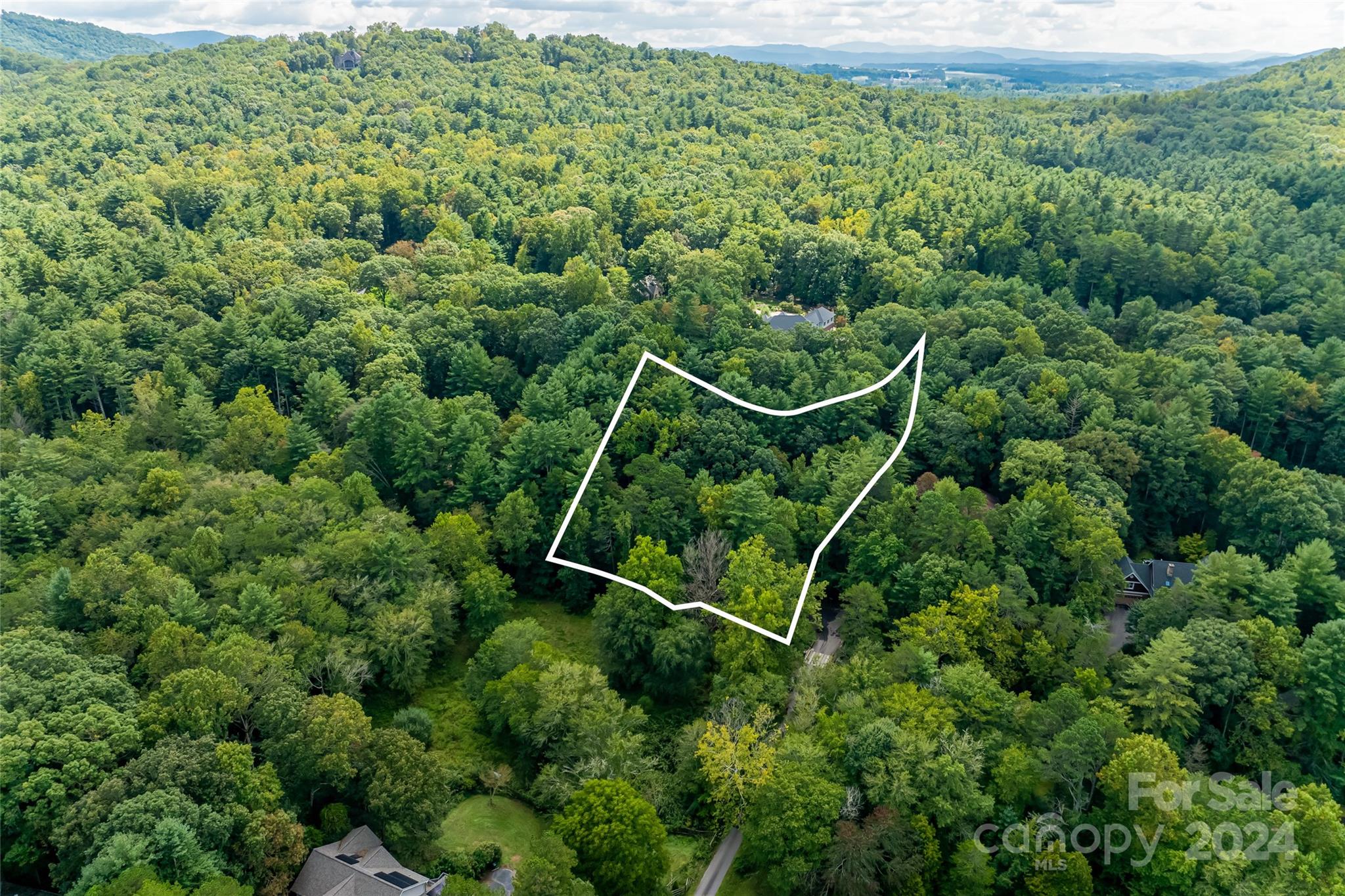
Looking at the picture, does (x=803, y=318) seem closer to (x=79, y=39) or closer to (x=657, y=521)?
(x=657, y=521)

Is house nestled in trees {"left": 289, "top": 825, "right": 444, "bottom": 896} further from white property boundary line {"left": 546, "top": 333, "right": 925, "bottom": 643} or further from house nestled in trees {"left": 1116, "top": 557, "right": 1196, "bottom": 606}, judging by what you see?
house nestled in trees {"left": 1116, "top": 557, "right": 1196, "bottom": 606}

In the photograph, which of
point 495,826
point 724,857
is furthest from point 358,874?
point 724,857

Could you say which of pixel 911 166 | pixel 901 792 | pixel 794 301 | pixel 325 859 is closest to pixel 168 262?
pixel 794 301

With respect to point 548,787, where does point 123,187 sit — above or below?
above

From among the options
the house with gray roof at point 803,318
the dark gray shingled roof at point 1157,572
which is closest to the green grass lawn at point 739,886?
the dark gray shingled roof at point 1157,572

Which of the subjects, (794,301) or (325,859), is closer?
(325,859)

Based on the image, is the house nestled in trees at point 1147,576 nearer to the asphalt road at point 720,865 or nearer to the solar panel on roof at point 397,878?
the asphalt road at point 720,865

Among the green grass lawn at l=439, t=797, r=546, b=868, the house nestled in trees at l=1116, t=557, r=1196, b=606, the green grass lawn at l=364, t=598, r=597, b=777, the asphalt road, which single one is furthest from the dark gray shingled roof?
the green grass lawn at l=439, t=797, r=546, b=868

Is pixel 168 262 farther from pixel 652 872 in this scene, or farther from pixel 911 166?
pixel 911 166
